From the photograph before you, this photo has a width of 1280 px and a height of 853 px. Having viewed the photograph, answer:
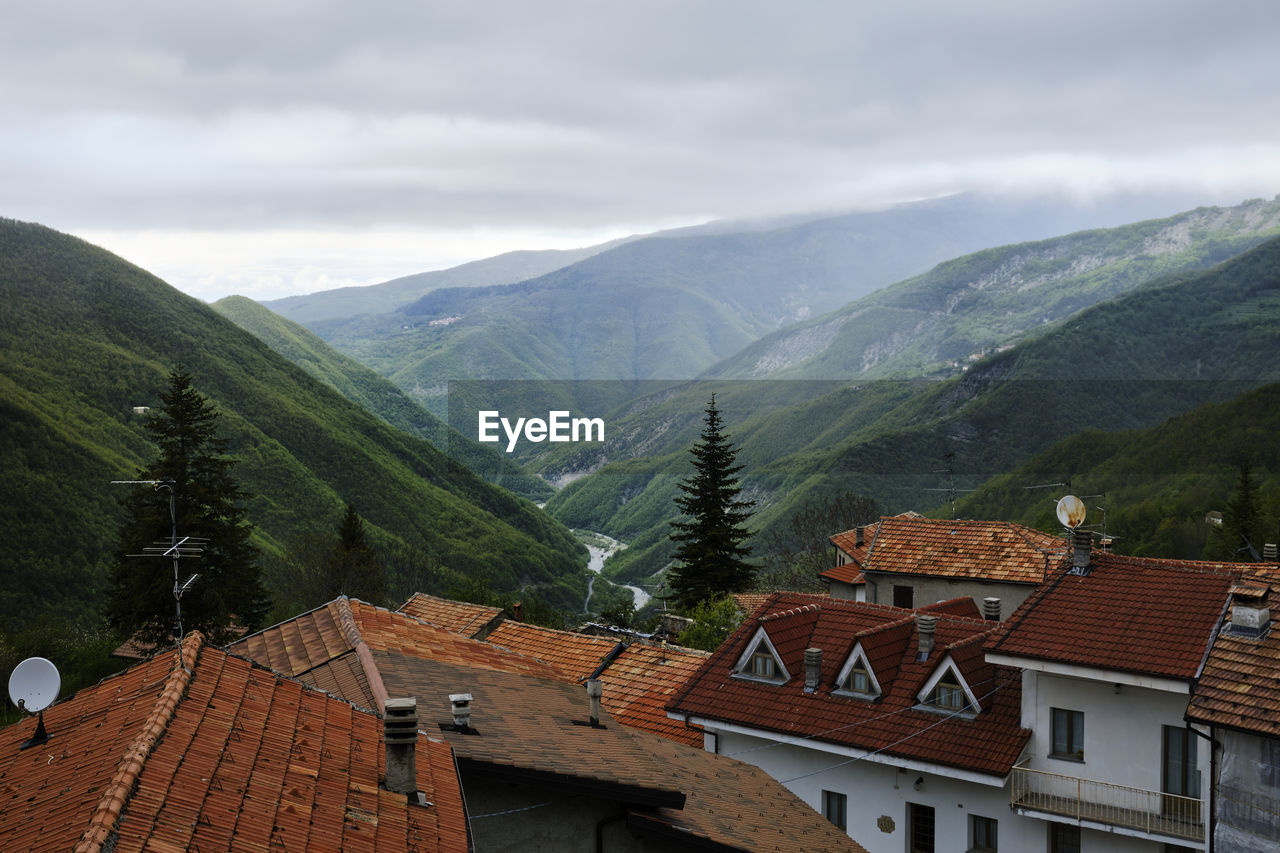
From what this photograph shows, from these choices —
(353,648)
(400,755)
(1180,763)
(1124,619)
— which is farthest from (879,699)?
(400,755)

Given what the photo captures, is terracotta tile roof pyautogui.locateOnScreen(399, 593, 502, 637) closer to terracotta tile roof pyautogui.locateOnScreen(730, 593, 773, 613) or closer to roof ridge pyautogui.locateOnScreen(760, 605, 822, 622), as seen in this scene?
roof ridge pyautogui.locateOnScreen(760, 605, 822, 622)

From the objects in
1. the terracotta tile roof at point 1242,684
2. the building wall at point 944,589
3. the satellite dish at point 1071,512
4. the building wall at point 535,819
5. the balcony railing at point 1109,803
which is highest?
the satellite dish at point 1071,512

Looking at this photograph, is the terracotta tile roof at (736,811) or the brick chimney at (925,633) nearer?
the terracotta tile roof at (736,811)

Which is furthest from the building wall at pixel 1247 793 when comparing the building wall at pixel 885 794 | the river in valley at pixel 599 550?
the river in valley at pixel 599 550

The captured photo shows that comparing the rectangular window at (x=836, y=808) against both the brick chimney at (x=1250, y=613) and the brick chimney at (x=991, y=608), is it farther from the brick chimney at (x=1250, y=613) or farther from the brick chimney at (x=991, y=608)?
the brick chimney at (x=1250, y=613)

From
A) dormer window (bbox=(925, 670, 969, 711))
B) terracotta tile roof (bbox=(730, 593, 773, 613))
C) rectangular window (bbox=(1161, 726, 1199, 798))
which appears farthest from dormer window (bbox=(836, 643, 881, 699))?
terracotta tile roof (bbox=(730, 593, 773, 613))

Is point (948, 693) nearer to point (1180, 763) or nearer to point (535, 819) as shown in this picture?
point (1180, 763)
